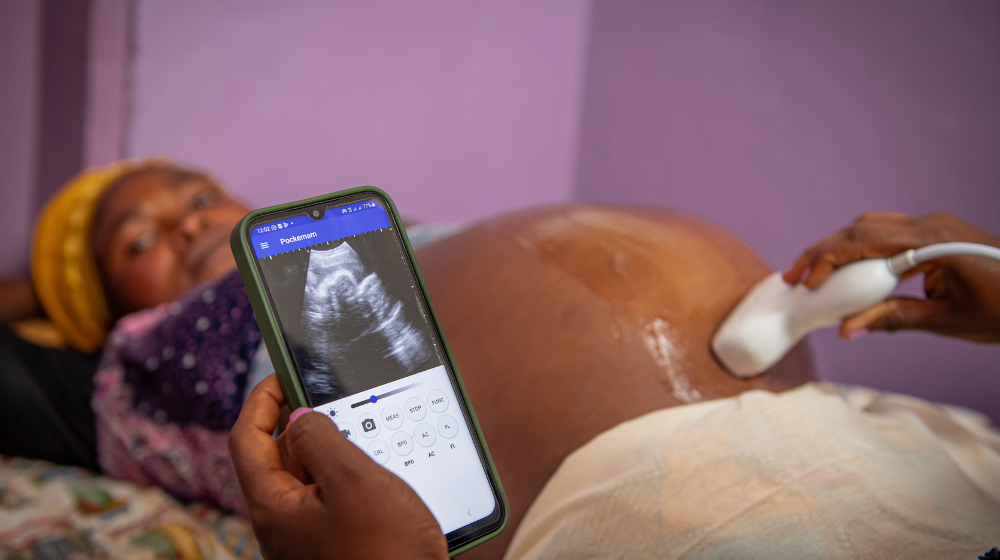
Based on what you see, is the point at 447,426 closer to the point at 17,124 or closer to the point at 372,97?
the point at 372,97

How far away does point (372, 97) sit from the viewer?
Result: 4.49 feet

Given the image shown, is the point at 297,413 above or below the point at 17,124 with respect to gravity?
below

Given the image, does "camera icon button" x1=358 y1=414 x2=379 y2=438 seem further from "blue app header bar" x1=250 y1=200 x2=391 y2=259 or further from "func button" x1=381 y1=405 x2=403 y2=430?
"blue app header bar" x1=250 y1=200 x2=391 y2=259

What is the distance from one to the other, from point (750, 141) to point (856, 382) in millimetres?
521

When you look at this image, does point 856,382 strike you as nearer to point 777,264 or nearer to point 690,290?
point 777,264

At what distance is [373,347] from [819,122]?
1.04m

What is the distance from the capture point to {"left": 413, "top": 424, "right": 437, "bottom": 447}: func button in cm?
42

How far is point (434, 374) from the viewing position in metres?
0.44

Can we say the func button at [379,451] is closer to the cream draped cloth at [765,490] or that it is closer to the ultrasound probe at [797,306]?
the cream draped cloth at [765,490]

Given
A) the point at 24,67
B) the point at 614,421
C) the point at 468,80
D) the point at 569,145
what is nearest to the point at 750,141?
the point at 569,145

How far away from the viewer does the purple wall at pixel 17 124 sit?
45.1 inches

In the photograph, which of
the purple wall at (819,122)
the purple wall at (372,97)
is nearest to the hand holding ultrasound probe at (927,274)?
the purple wall at (819,122)

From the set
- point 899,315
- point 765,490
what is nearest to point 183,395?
point 765,490

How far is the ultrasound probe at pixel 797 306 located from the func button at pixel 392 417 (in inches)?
13.1
